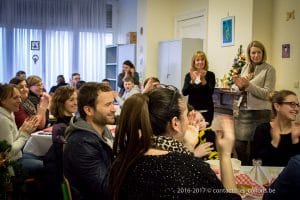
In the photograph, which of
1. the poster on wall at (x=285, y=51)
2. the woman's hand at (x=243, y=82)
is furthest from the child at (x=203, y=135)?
the poster on wall at (x=285, y=51)

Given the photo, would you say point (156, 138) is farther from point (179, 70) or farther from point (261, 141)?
point (179, 70)

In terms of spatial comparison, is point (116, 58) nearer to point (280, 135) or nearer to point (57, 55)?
point (57, 55)

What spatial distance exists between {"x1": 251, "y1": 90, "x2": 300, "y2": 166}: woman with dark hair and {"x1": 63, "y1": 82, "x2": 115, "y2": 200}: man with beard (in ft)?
3.59

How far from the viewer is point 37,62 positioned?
8.89 metres

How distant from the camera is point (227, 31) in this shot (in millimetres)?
5562

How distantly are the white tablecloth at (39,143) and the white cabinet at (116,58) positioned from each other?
15.5 ft

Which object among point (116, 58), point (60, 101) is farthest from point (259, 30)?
point (116, 58)

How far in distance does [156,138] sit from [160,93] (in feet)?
0.60

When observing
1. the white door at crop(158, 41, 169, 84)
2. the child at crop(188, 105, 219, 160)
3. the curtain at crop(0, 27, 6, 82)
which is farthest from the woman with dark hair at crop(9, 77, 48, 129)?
the curtain at crop(0, 27, 6, 82)

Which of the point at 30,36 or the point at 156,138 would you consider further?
the point at 30,36

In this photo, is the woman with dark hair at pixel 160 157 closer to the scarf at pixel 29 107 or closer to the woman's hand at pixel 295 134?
the woman's hand at pixel 295 134

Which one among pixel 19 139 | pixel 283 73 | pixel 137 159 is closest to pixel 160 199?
pixel 137 159

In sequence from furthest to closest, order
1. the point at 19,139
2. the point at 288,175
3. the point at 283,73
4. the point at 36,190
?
the point at 283,73
the point at 36,190
the point at 19,139
the point at 288,175

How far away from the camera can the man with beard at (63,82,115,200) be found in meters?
1.89
